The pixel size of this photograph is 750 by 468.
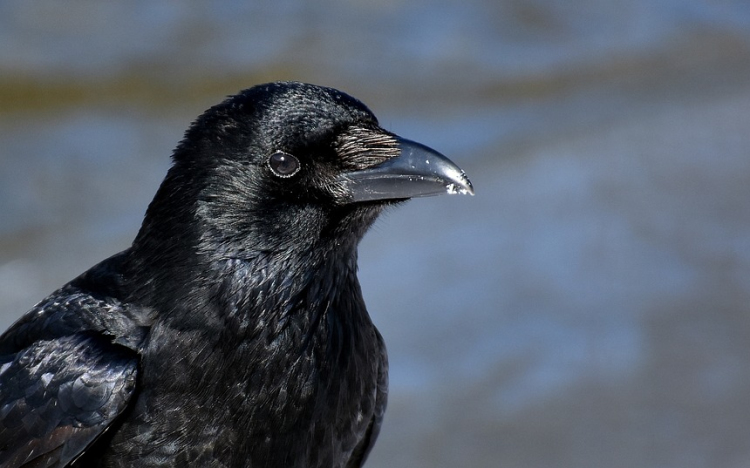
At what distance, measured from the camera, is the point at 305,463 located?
14.1 feet

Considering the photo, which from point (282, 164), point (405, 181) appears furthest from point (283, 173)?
point (405, 181)

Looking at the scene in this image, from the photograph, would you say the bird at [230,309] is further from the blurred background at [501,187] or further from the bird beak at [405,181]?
the blurred background at [501,187]

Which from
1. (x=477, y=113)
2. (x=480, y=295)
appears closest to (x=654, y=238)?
(x=480, y=295)

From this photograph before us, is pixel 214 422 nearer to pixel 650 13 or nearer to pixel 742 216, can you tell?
pixel 742 216

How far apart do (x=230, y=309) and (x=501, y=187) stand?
4.94m

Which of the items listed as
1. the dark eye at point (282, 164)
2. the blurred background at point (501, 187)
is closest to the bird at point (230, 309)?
the dark eye at point (282, 164)

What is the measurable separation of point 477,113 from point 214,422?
657 cm

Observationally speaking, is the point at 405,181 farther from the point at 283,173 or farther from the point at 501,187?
the point at 501,187

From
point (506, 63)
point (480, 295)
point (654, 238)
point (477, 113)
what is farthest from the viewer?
point (506, 63)

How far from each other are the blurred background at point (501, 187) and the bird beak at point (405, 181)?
2599 millimetres

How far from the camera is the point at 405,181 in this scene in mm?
4242

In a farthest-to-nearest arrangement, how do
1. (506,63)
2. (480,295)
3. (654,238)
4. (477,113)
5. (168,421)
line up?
1. (506,63)
2. (477,113)
3. (654,238)
4. (480,295)
5. (168,421)

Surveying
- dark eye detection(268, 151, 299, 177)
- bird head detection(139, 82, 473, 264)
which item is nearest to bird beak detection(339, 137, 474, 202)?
bird head detection(139, 82, 473, 264)

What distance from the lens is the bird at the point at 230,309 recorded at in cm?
414
